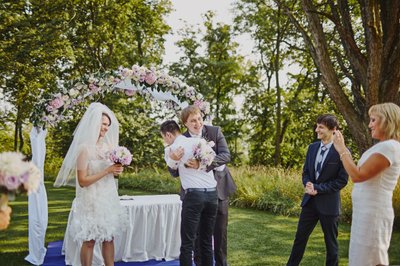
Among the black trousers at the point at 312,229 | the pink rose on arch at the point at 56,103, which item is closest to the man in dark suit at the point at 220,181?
the black trousers at the point at 312,229

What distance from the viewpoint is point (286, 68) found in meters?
22.8

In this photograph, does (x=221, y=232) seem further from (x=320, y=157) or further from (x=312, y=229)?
Result: (x=320, y=157)

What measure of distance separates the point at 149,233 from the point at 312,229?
2.54 meters

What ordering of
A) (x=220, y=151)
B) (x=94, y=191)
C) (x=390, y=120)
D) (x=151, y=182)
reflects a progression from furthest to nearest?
1. (x=151, y=182)
2. (x=220, y=151)
3. (x=94, y=191)
4. (x=390, y=120)

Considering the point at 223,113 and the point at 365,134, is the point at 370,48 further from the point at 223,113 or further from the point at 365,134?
the point at 223,113

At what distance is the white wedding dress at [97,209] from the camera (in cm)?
423

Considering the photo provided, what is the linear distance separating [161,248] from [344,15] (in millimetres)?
5127

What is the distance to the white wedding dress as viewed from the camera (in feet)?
13.9

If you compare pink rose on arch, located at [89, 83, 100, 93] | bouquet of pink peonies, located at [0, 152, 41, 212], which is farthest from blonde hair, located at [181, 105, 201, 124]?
pink rose on arch, located at [89, 83, 100, 93]

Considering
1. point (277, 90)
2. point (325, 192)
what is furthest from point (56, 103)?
point (277, 90)

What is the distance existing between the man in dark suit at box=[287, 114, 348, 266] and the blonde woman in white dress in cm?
119

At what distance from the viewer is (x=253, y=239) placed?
7453 mm

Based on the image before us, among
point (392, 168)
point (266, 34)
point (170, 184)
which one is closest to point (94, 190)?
point (392, 168)

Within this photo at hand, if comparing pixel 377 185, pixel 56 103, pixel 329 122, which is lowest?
pixel 377 185
